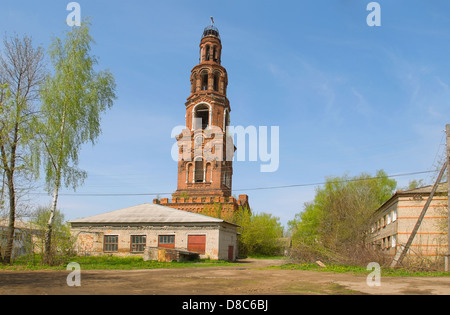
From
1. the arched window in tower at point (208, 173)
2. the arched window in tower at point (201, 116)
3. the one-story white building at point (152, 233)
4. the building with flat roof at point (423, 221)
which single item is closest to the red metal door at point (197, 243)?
the one-story white building at point (152, 233)

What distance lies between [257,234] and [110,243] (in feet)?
53.4

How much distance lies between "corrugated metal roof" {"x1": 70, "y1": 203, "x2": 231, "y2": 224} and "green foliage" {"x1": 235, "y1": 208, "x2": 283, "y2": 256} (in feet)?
35.0

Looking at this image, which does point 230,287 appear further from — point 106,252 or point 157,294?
point 106,252

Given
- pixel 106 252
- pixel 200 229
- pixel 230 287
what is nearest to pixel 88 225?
pixel 106 252

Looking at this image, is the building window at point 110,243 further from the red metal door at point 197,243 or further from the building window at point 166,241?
the red metal door at point 197,243

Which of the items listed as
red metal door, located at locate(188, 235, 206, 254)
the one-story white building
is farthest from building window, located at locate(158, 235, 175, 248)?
red metal door, located at locate(188, 235, 206, 254)

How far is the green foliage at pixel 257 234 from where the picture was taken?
3972cm

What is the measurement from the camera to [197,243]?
28594mm

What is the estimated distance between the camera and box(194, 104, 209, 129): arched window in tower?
4308cm

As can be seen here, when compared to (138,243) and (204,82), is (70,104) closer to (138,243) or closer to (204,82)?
(138,243)

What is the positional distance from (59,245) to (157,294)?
12.2 metres

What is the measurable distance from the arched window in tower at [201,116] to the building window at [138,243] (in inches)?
662

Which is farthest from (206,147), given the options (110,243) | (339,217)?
(339,217)
